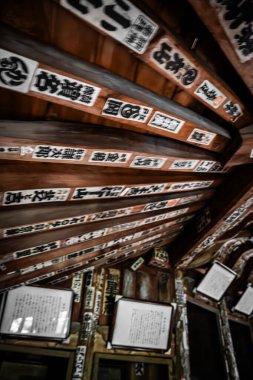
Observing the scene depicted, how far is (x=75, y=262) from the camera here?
4133 mm

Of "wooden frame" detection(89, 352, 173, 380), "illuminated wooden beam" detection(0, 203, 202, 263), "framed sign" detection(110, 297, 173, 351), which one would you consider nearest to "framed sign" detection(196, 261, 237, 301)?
"framed sign" detection(110, 297, 173, 351)

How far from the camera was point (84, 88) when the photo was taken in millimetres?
1590

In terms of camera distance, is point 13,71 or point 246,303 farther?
point 246,303

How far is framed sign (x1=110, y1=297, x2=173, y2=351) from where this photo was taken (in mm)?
4789

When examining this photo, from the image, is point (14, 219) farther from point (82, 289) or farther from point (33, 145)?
point (82, 289)

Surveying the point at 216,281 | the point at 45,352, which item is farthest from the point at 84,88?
the point at 216,281

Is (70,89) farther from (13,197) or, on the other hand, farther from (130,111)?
(13,197)

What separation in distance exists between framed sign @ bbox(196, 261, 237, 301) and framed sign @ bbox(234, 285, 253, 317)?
959mm

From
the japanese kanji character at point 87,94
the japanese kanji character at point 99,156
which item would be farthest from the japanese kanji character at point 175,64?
the japanese kanji character at point 99,156

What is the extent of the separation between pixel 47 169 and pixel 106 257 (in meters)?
2.90

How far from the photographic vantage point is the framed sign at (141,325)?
4.79 meters

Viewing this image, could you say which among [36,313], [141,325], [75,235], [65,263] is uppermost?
[75,235]

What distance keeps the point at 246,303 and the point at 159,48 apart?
25.4 feet

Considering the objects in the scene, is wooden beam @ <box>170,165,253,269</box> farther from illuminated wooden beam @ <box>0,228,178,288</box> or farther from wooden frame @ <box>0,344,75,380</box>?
wooden frame @ <box>0,344,75,380</box>
